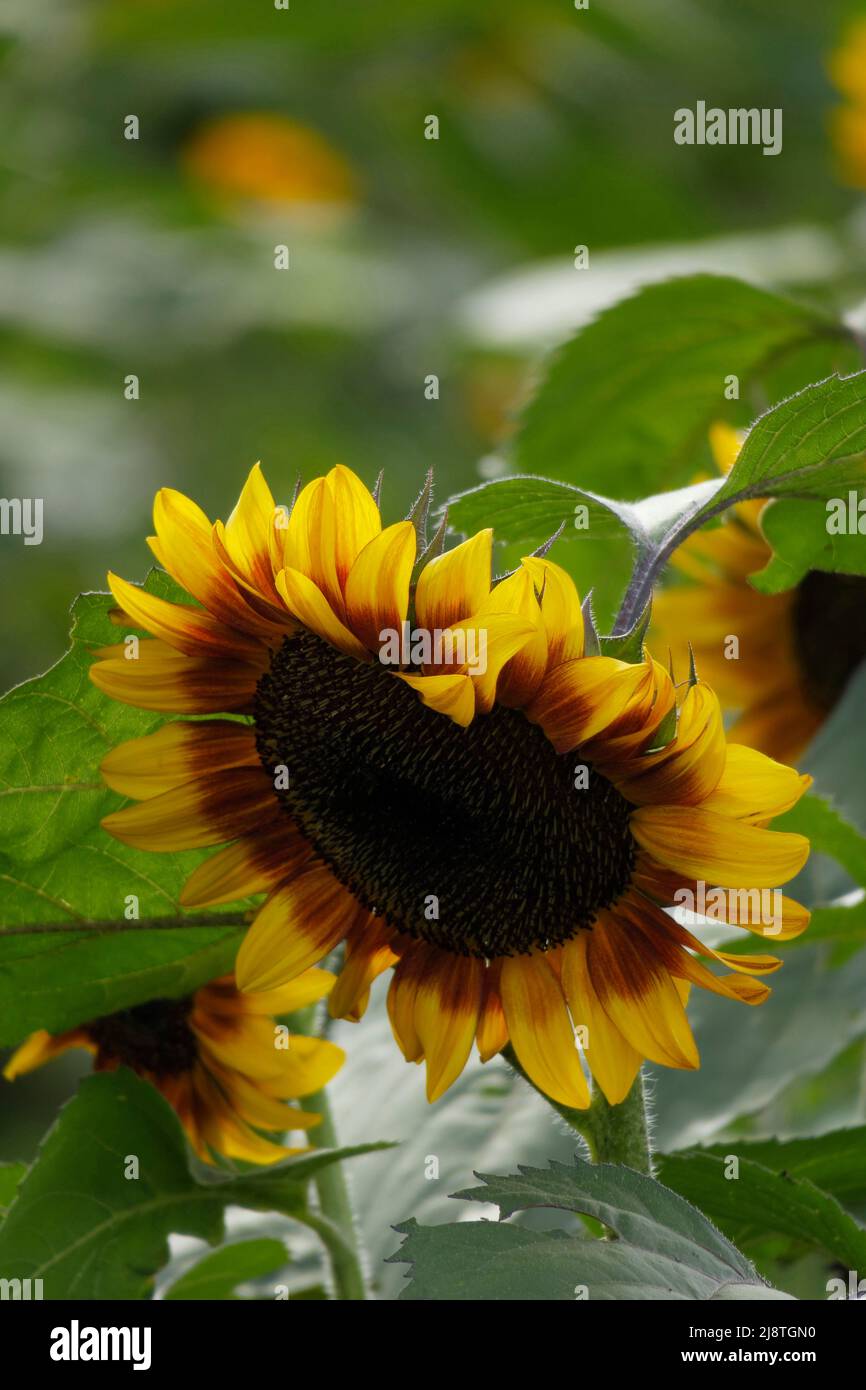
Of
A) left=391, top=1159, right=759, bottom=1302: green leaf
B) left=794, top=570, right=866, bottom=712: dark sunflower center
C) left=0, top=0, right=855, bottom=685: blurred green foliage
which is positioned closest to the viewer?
left=391, top=1159, right=759, bottom=1302: green leaf

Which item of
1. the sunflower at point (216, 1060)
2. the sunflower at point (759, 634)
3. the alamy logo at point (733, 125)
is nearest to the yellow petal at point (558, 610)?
the sunflower at point (216, 1060)

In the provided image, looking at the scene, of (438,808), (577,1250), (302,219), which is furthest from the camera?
(302,219)

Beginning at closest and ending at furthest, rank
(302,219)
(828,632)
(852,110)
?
(828,632), (852,110), (302,219)

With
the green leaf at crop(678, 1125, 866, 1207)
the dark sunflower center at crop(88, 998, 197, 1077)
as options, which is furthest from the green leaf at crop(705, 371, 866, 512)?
the dark sunflower center at crop(88, 998, 197, 1077)

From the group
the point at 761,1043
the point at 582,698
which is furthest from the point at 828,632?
the point at 582,698

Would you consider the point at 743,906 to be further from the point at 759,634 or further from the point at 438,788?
the point at 759,634

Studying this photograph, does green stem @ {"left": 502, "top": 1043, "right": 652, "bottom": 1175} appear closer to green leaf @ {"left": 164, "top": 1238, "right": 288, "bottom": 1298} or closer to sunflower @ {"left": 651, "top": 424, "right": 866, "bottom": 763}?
green leaf @ {"left": 164, "top": 1238, "right": 288, "bottom": 1298}
